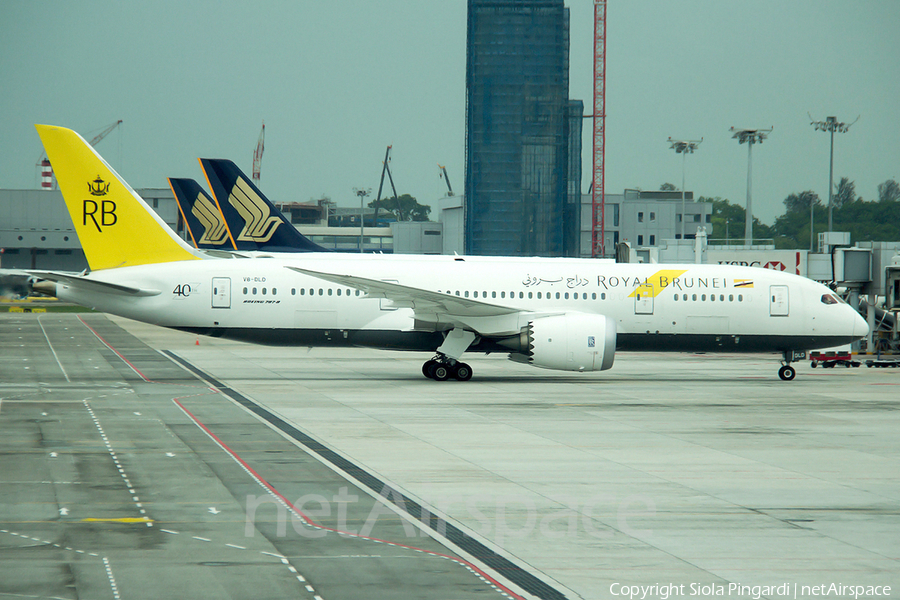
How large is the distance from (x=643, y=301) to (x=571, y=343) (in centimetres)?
405

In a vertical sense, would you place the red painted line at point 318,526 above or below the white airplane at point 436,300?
below

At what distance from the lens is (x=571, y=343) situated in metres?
27.6

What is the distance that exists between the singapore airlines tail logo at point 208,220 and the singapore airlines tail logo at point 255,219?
5219 millimetres

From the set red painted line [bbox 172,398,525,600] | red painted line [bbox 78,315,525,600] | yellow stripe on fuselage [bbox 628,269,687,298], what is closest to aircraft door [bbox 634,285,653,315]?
yellow stripe on fuselage [bbox 628,269,687,298]

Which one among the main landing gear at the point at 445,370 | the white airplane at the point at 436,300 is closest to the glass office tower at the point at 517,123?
the white airplane at the point at 436,300

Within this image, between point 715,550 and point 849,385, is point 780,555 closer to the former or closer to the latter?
point 715,550

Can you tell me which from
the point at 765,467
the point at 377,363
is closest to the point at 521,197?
the point at 377,363

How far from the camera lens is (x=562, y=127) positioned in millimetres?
158625

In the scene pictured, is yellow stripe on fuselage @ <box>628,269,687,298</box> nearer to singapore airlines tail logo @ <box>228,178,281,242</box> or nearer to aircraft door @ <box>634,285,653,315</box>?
aircraft door @ <box>634,285,653,315</box>

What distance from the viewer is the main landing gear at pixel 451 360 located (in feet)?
94.7

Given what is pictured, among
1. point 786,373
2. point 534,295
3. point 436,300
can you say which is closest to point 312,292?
point 436,300

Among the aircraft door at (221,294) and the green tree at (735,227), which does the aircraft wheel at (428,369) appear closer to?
the aircraft door at (221,294)

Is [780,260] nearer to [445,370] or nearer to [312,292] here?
[445,370]

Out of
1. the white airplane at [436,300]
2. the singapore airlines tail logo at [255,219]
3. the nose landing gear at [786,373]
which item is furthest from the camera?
the singapore airlines tail logo at [255,219]
